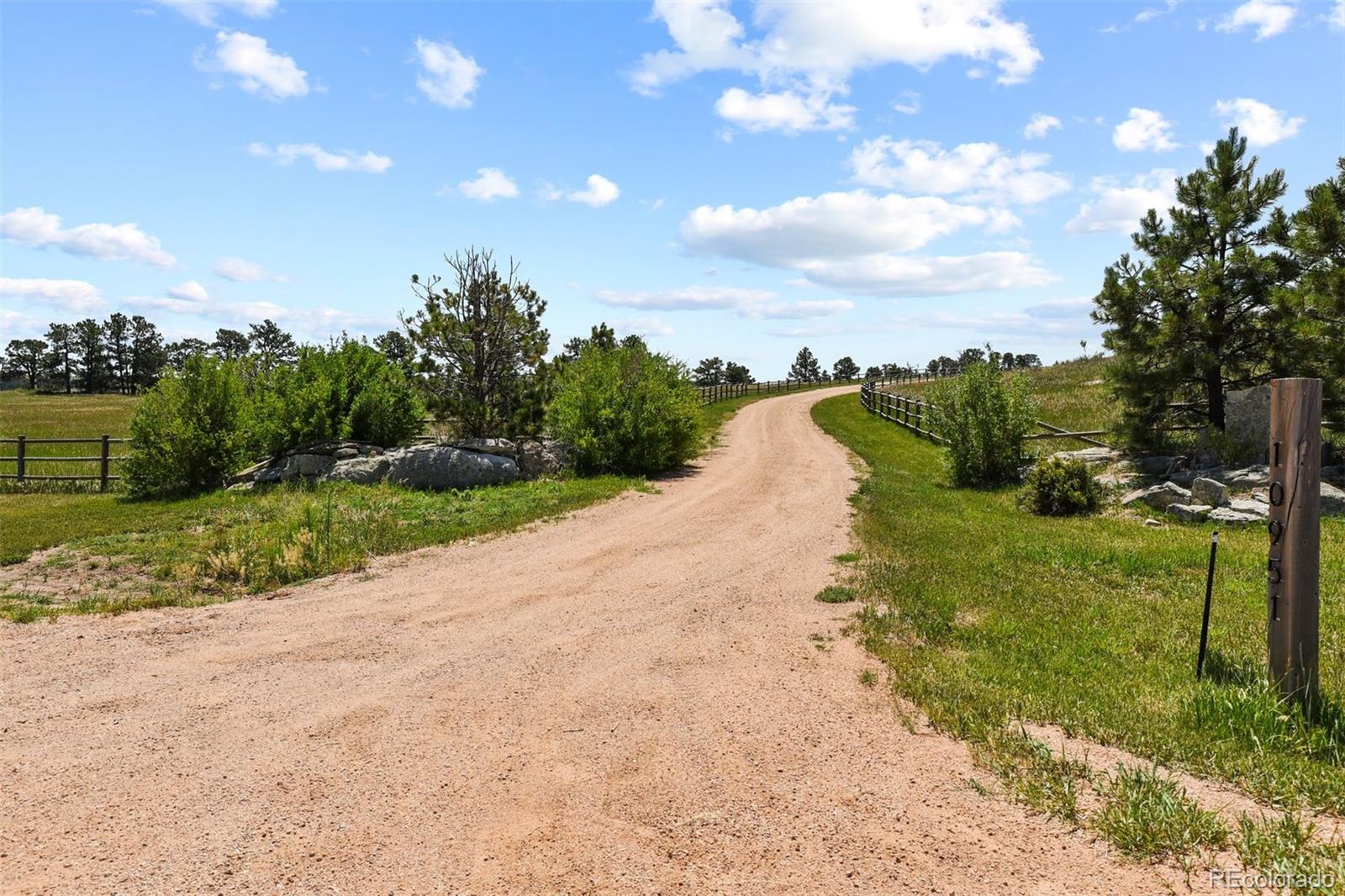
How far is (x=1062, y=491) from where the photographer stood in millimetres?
14953

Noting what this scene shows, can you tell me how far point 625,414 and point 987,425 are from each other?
9516 mm

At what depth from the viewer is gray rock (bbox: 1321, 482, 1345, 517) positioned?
1324 centimetres

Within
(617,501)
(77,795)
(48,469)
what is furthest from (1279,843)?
(48,469)

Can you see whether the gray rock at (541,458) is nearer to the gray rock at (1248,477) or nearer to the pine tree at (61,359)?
the gray rock at (1248,477)

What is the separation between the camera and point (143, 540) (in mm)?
13281

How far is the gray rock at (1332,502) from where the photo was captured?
521 inches

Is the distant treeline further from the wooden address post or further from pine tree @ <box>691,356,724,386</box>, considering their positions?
the wooden address post

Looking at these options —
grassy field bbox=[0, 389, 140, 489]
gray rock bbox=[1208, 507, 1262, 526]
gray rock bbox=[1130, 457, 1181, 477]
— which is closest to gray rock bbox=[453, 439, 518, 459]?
grassy field bbox=[0, 389, 140, 489]

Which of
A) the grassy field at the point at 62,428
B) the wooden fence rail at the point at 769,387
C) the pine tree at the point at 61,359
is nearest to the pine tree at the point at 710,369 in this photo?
the wooden fence rail at the point at 769,387

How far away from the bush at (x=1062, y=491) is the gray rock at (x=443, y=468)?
12629mm

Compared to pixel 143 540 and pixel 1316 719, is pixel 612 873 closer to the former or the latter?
pixel 1316 719

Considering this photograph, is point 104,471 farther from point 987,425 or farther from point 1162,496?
point 1162,496

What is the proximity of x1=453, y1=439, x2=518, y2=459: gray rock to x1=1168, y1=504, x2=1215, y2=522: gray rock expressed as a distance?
603 inches

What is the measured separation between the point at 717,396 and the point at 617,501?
145 feet
